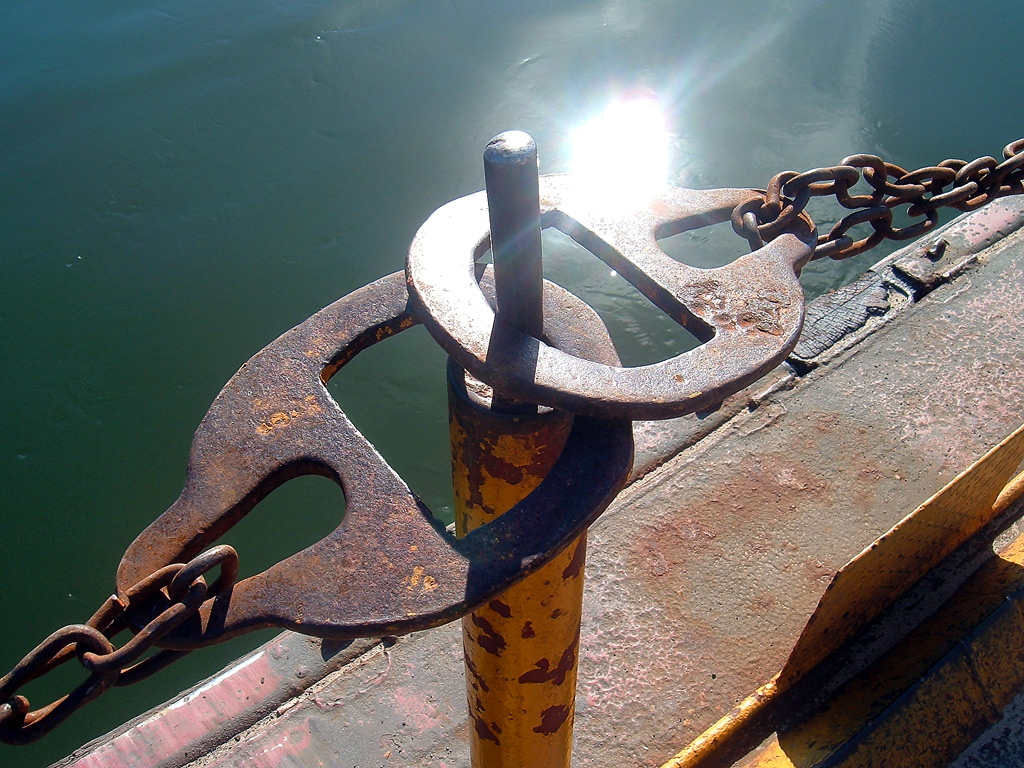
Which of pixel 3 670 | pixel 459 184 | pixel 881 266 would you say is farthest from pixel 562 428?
pixel 459 184

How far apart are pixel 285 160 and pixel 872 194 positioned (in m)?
4.31

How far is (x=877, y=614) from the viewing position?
2.16 metres

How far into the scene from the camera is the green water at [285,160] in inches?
145

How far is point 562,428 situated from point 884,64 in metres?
5.57

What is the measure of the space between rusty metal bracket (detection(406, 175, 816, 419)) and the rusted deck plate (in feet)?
4.12

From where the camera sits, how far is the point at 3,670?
3270 millimetres

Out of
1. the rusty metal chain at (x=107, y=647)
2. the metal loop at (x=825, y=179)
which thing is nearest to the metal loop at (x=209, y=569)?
the rusty metal chain at (x=107, y=647)

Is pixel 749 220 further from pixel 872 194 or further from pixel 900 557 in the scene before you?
pixel 900 557

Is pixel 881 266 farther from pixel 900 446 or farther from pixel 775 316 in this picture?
pixel 775 316

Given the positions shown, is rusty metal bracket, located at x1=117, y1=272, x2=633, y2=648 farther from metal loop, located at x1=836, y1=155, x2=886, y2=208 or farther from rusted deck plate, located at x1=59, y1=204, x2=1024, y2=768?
rusted deck plate, located at x1=59, y1=204, x2=1024, y2=768

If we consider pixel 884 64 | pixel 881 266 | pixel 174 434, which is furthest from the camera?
pixel 884 64

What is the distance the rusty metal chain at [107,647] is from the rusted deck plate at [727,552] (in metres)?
1.32

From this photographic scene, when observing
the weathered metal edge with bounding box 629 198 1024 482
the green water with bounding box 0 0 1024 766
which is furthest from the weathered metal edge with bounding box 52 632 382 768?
the green water with bounding box 0 0 1024 766

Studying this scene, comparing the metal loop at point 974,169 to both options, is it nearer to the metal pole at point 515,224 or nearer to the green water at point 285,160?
the metal pole at point 515,224
